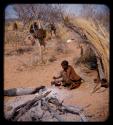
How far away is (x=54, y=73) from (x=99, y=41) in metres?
0.31

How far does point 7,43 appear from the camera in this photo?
129 cm

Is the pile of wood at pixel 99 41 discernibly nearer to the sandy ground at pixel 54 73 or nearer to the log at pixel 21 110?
the sandy ground at pixel 54 73

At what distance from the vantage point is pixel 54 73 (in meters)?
1.30

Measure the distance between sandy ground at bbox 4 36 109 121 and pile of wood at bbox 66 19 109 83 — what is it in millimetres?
55

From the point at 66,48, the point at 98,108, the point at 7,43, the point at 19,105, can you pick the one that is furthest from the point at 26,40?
the point at 98,108

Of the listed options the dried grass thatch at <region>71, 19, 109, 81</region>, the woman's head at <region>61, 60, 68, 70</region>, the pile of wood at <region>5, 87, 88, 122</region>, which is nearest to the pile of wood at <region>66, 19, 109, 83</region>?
the dried grass thatch at <region>71, 19, 109, 81</region>

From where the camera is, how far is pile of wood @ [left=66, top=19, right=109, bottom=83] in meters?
1.29

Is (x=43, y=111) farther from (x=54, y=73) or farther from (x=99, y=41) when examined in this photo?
(x=99, y=41)

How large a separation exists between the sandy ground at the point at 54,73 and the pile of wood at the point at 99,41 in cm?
6

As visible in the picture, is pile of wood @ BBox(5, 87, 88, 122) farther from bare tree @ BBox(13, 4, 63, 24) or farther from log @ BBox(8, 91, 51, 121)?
bare tree @ BBox(13, 4, 63, 24)

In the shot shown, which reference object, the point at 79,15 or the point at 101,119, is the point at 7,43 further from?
the point at 101,119

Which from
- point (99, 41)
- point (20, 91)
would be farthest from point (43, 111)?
→ point (99, 41)

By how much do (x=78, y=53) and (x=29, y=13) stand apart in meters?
0.35

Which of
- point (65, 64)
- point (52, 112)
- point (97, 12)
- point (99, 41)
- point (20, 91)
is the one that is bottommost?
point (52, 112)
